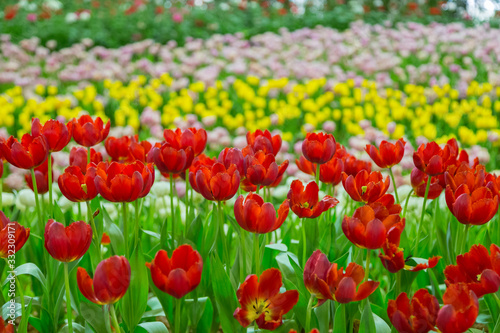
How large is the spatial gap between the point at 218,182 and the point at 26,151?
469mm

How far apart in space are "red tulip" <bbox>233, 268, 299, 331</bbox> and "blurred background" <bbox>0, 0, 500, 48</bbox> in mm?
6646

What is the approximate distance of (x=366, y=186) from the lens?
52.7 inches

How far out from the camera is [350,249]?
1.48 meters

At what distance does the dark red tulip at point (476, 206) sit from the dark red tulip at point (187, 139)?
0.67m

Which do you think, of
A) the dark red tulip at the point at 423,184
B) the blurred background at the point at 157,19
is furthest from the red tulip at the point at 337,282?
the blurred background at the point at 157,19

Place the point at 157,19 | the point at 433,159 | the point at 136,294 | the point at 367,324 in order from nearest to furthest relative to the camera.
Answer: the point at 367,324
the point at 136,294
the point at 433,159
the point at 157,19

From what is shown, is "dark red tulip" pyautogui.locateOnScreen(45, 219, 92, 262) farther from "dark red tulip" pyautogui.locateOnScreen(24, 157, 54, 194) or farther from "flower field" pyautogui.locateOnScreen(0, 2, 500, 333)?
"dark red tulip" pyautogui.locateOnScreen(24, 157, 54, 194)

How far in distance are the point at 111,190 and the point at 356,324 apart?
728 millimetres

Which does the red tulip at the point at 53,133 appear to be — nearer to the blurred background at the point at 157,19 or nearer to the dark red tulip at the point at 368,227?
the dark red tulip at the point at 368,227

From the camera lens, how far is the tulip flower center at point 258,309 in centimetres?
101

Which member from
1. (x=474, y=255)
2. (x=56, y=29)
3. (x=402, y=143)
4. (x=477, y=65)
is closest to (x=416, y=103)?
(x=477, y=65)

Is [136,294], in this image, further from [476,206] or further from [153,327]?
[476,206]

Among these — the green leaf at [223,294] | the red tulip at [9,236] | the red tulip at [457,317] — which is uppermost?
the red tulip at [457,317]

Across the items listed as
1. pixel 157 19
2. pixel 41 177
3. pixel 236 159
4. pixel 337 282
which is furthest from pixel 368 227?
pixel 157 19
